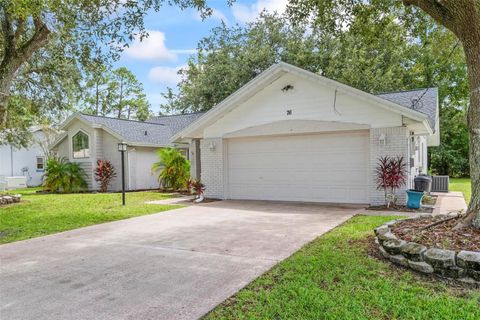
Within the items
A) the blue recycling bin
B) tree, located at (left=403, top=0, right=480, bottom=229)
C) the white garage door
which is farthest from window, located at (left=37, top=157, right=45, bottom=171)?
tree, located at (left=403, top=0, right=480, bottom=229)

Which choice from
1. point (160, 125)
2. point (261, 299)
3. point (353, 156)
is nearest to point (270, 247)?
point (261, 299)

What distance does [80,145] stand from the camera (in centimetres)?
1930

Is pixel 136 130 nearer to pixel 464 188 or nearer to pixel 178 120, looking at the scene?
pixel 178 120

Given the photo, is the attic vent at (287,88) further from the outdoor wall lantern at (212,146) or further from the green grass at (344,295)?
the green grass at (344,295)

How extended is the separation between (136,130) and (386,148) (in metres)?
14.3

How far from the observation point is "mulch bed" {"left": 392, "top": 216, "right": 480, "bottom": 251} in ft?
14.8

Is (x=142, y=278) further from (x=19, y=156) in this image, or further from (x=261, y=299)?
(x=19, y=156)

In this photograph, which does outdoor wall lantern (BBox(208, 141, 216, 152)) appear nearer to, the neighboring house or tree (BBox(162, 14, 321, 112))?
tree (BBox(162, 14, 321, 112))

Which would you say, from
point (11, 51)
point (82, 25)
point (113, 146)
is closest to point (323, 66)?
point (113, 146)

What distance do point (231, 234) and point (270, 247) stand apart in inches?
52.7

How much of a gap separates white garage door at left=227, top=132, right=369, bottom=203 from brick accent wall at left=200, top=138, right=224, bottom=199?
0.36m

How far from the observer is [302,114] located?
11.5m

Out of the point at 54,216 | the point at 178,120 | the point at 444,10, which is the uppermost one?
the point at 178,120

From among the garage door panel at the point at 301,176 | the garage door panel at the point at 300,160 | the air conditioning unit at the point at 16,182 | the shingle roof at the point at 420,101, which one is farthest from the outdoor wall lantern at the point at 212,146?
the air conditioning unit at the point at 16,182
